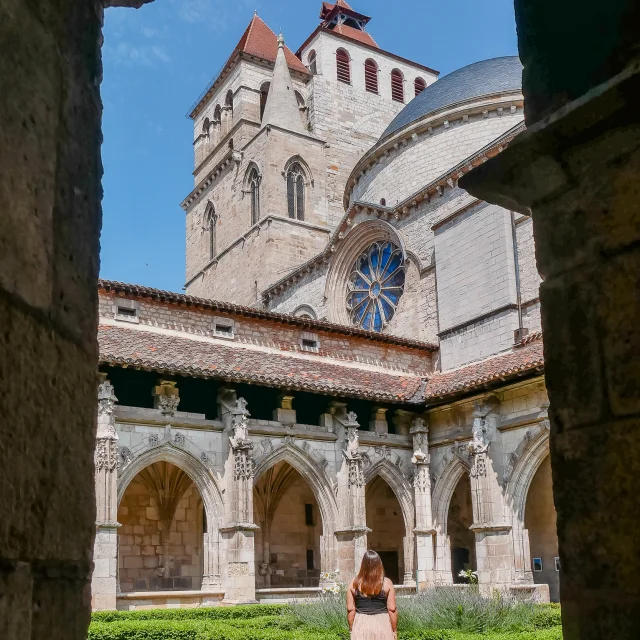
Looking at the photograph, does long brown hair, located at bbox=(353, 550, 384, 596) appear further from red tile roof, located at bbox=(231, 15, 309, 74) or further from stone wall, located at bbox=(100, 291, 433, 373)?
red tile roof, located at bbox=(231, 15, 309, 74)

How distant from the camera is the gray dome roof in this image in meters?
26.7

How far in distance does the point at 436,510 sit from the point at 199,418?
549cm

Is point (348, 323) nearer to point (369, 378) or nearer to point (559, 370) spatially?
point (369, 378)

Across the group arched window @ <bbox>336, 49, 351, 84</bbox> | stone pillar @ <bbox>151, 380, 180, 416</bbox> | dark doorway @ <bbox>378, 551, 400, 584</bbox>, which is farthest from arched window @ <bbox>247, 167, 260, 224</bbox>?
stone pillar @ <bbox>151, 380, 180, 416</bbox>

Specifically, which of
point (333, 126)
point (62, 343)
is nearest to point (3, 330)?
point (62, 343)

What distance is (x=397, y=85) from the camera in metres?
39.7

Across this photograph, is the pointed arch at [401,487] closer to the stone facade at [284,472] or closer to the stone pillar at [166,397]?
the stone facade at [284,472]

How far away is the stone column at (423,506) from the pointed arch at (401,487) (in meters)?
0.17

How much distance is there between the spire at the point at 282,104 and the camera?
1280 inches

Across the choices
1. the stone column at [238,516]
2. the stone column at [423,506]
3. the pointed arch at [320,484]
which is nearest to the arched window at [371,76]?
the stone column at [423,506]

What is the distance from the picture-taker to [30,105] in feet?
6.06

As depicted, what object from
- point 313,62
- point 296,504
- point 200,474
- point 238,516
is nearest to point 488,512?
point 238,516

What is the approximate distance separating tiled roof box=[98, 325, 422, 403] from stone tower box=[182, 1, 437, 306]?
11738mm

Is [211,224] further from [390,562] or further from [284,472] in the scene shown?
[390,562]
